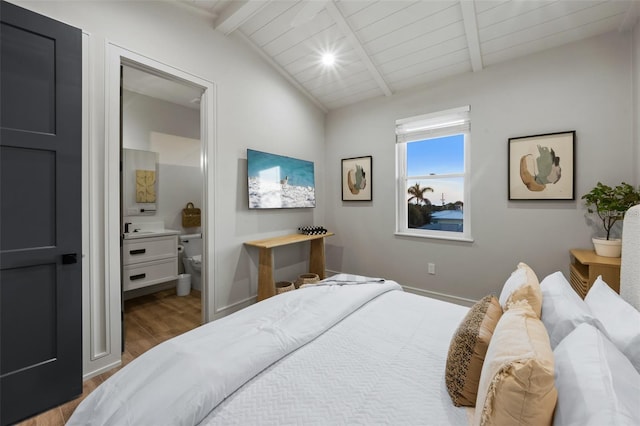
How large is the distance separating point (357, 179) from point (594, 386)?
3.21m

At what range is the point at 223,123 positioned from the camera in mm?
2736

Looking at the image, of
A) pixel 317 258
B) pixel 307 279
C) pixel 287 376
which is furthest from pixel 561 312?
pixel 317 258

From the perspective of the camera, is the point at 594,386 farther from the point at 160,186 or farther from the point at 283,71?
the point at 160,186

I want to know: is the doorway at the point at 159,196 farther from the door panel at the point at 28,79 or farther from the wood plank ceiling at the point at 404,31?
the door panel at the point at 28,79

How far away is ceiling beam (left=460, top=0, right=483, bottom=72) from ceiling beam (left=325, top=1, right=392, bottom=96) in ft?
3.00

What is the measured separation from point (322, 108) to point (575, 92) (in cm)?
276

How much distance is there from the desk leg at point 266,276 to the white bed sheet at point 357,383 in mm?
1526

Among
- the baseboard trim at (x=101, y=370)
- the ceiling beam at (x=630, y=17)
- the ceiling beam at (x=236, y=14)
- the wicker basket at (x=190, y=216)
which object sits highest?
the ceiling beam at (x=236, y=14)

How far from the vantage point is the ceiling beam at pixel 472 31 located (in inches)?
87.3

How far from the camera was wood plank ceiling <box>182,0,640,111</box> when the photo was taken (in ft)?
7.27

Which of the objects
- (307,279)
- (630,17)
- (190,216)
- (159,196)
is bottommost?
(307,279)

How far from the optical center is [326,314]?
4.92 feet

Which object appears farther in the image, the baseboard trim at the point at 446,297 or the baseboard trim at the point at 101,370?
the baseboard trim at the point at 446,297

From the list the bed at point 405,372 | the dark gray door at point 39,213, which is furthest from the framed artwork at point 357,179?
the dark gray door at point 39,213
